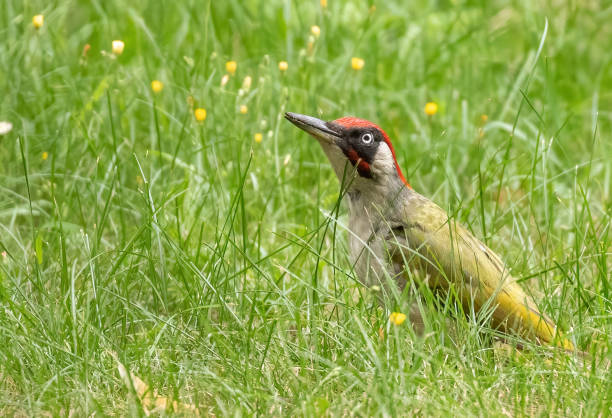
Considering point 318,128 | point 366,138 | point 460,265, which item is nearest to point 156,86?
point 318,128

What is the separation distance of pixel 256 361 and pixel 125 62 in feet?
8.83

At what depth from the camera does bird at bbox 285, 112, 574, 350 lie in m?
3.75

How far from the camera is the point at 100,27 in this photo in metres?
5.65

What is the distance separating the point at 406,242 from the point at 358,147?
42 cm

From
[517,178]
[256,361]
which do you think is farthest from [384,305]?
[517,178]

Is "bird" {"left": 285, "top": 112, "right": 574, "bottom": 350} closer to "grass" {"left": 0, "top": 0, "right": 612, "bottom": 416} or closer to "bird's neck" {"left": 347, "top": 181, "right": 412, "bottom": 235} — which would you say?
"bird's neck" {"left": 347, "top": 181, "right": 412, "bottom": 235}

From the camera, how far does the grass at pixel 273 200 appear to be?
3.22 m

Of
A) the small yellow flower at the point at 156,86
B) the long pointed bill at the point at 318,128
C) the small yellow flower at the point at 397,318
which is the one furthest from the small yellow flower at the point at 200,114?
the small yellow flower at the point at 397,318

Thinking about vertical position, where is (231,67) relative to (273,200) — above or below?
above

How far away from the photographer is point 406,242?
3932mm

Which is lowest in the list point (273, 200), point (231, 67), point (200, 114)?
point (273, 200)

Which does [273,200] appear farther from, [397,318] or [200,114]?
[397,318]

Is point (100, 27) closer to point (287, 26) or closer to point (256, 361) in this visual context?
point (287, 26)

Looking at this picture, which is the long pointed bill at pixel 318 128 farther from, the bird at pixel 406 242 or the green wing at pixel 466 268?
the green wing at pixel 466 268
